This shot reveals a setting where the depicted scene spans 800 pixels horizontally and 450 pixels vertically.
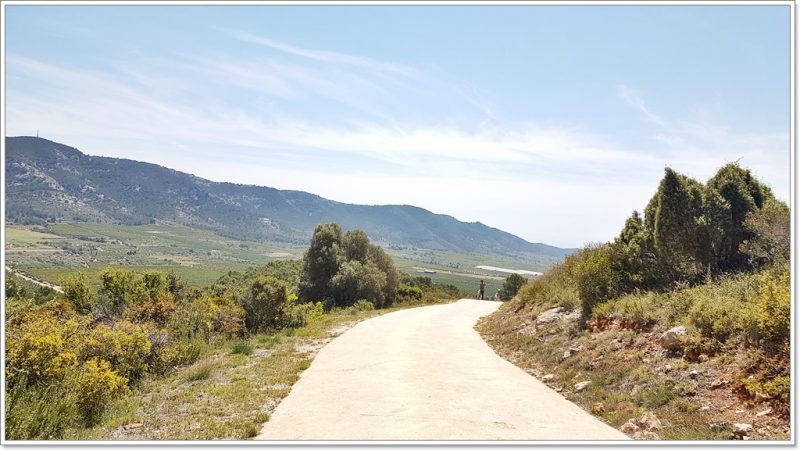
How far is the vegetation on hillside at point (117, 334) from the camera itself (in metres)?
9.05

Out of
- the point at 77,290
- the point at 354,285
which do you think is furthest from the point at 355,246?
the point at 77,290

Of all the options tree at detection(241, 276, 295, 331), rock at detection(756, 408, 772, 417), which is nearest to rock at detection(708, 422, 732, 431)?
rock at detection(756, 408, 772, 417)

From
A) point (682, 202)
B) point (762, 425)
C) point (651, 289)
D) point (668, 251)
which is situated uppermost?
point (682, 202)

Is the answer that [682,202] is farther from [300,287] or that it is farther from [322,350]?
[300,287]

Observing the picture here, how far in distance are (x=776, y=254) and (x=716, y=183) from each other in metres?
4.46

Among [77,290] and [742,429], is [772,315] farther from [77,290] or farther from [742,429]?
[77,290]

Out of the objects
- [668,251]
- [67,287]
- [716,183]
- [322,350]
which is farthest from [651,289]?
[67,287]

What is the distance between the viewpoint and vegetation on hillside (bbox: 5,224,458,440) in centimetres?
905

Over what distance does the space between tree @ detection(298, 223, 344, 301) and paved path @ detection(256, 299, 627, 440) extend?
27813 mm

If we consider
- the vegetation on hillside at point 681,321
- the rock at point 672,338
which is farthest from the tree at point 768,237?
the rock at point 672,338

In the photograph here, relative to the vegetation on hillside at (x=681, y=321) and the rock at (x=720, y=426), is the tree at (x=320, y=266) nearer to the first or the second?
the vegetation on hillside at (x=681, y=321)

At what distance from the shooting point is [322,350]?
1683cm

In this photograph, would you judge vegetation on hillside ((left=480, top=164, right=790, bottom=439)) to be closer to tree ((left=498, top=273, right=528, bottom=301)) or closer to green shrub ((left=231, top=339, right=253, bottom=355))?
green shrub ((left=231, top=339, right=253, bottom=355))

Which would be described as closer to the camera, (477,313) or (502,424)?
(502,424)
